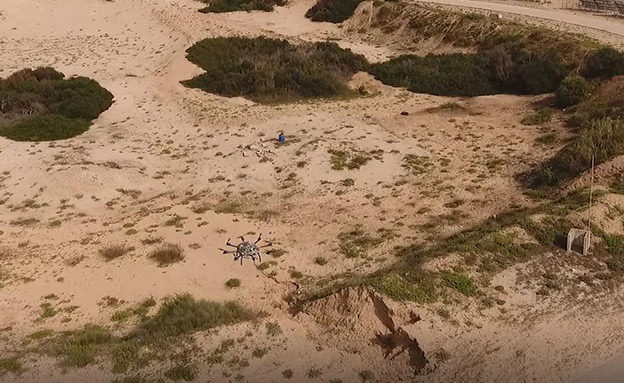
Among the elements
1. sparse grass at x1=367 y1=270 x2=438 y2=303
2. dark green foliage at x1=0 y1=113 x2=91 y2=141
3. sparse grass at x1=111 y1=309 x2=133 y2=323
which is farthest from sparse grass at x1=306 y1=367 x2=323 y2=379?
dark green foliage at x1=0 y1=113 x2=91 y2=141

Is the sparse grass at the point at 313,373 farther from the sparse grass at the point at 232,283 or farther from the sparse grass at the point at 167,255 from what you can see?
the sparse grass at the point at 167,255

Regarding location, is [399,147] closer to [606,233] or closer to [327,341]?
[606,233]

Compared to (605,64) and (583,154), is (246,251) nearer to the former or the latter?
(583,154)

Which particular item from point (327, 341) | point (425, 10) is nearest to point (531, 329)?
point (327, 341)

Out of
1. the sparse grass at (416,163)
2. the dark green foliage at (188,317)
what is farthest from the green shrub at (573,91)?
the dark green foliage at (188,317)

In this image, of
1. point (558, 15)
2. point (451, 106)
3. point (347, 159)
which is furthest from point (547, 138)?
point (558, 15)

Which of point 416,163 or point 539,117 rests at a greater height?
point 539,117

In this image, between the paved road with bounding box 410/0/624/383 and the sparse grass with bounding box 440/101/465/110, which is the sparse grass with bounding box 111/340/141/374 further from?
the paved road with bounding box 410/0/624/383
